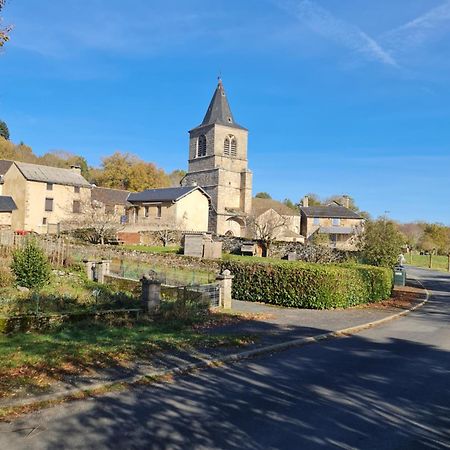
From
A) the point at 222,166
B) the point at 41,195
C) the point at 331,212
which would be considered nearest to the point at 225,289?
the point at 41,195

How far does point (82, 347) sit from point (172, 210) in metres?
39.8

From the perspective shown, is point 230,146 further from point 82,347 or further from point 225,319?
point 82,347

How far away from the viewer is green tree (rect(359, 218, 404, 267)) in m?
27.7

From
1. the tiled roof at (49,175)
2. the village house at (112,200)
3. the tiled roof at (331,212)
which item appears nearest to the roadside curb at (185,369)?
the tiled roof at (49,175)

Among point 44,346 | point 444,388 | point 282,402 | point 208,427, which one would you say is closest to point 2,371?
point 44,346

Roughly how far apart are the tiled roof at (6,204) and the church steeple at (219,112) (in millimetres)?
28975

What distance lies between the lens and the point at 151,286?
12641 millimetres

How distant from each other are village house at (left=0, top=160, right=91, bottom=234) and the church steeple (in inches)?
877

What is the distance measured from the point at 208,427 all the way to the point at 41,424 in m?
2.14

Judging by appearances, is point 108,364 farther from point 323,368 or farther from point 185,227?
point 185,227

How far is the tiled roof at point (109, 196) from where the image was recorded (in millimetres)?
53156

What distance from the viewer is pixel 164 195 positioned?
5022 cm

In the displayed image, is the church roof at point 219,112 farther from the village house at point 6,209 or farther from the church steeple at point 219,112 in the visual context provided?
the village house at point 6,209

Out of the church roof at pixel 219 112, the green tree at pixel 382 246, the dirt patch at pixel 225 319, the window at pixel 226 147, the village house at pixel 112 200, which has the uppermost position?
the church roof at pixel 219 112
